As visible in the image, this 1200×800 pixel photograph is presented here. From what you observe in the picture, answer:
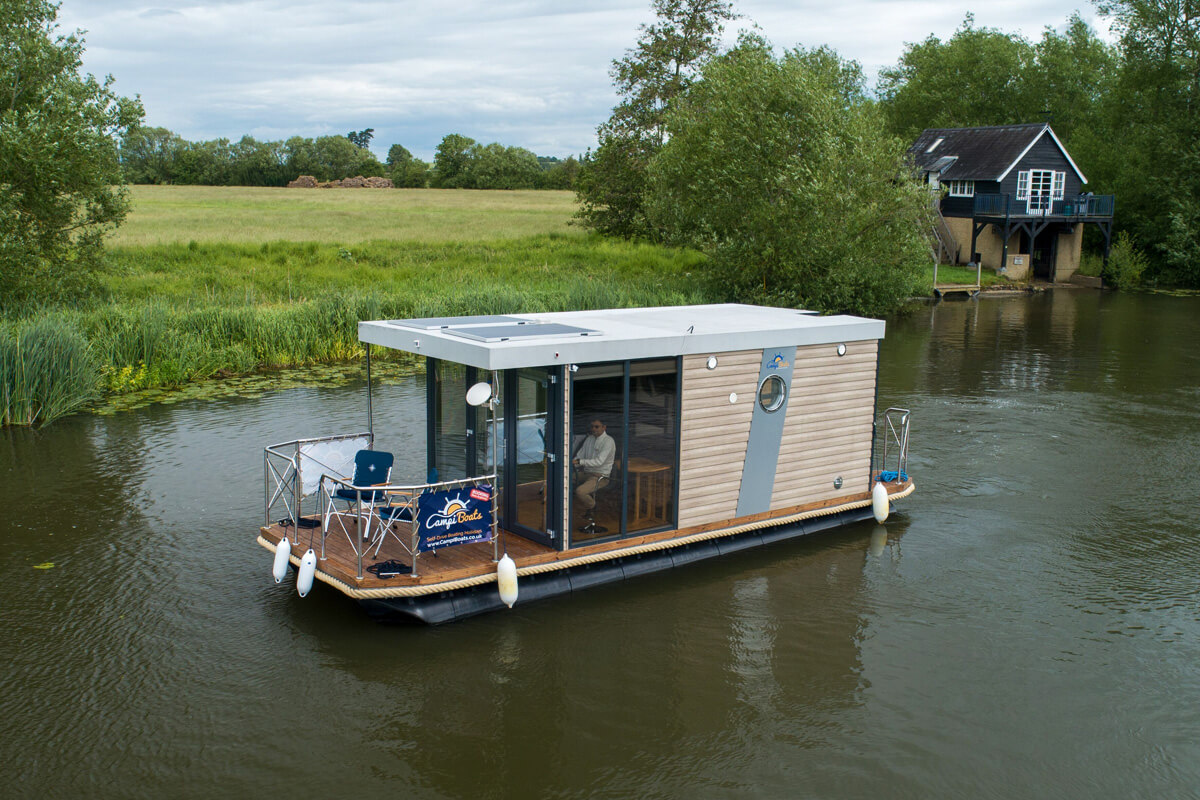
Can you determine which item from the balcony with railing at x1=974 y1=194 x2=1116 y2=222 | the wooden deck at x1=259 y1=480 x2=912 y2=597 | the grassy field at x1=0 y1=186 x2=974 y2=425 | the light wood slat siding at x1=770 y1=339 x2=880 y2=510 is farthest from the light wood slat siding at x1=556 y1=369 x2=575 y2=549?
the balcony with railing at x1=974 y1=194 x2=1116 y2=222

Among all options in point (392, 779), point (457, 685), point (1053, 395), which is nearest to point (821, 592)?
point (457, 685)

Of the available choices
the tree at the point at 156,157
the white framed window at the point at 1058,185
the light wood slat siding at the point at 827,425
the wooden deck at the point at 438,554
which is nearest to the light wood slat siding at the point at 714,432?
the wooden deck at the point at 438,554

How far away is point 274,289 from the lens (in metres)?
30.4

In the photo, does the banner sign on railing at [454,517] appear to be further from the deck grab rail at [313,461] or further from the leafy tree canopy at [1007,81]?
the leafy tree canopy at [1007,81]

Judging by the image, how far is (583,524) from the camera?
10602mm

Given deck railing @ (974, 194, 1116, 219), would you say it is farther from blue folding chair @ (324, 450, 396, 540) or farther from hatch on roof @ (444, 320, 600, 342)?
blue folding chair @ (324, 450, 396, 540)

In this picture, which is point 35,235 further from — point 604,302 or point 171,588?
point 171,588

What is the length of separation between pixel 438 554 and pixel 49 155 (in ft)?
53.9

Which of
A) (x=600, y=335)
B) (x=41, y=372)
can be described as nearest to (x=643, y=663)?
(x=600, y=335)

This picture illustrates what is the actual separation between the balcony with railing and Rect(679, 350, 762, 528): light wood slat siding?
3845 centimetres

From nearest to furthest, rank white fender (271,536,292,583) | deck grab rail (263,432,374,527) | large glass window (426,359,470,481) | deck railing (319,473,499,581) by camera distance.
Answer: deck railing (319,473,499,581) < white fender (271,536,292,583) < deck grab rail (263,432,374,527) < large glass window (426,359,470,481)

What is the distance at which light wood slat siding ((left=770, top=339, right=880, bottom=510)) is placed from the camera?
11984 mm

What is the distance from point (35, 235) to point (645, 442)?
18.2 metres

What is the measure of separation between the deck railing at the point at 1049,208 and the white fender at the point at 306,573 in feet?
139
